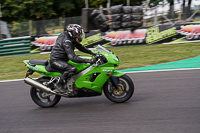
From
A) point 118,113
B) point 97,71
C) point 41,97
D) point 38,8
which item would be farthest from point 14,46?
point 38,8

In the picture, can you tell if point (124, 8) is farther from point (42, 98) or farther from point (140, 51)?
point (42, 98)

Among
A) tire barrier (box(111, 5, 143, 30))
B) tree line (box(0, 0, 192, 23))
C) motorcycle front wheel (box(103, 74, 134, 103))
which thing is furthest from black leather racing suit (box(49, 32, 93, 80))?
tree line (box(0, 0, 192, 23))

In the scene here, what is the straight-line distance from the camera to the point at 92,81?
19.1 feet

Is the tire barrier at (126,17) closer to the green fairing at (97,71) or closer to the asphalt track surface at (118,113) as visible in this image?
the asphalt track surface at (118,113)

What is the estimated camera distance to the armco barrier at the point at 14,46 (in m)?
16.0

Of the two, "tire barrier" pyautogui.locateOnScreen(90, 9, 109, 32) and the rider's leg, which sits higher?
"tire barrier" pyautogui.locateOnScreen(90, 9, 109, 32)

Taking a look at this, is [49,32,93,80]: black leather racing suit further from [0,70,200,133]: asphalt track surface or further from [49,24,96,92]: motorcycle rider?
[0,70,200,133]: asphalt track surface

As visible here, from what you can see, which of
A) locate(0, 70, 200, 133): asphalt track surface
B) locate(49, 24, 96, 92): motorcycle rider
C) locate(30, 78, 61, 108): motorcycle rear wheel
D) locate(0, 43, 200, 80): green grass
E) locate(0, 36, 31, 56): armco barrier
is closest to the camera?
locate(0, 70, 200, 133): asphalt track surface

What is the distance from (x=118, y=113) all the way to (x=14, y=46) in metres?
12.3

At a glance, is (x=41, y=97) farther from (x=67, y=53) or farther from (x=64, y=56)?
(x=67, y=53)

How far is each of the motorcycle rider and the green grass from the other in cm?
443

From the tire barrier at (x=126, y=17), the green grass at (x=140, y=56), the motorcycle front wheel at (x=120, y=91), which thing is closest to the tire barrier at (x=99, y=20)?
the tire barrier at (x=126, y=17)

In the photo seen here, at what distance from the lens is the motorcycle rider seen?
5605 millimetres

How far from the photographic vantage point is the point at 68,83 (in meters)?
5.94
